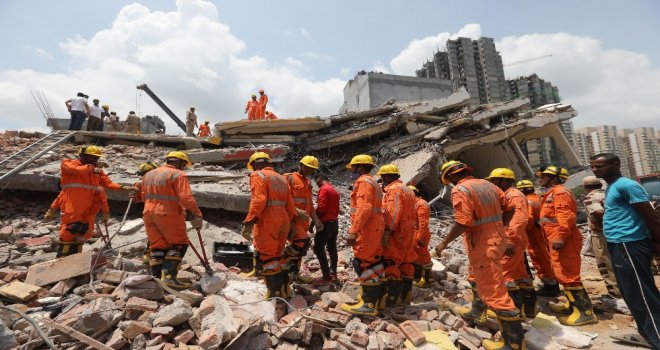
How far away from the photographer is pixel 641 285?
2.87 metres

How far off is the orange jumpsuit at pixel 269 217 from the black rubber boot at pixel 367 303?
87 cm

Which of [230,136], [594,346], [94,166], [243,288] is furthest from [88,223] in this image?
[594,346]

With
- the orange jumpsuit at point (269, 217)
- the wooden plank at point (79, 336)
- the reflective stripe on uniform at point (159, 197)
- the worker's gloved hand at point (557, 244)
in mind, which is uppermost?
the reflective stripe on uniform at point (159, 197)

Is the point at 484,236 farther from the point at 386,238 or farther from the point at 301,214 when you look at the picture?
the point at 301,214

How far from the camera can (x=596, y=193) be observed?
490cm

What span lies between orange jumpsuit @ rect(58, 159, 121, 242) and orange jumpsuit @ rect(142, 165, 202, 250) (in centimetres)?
117

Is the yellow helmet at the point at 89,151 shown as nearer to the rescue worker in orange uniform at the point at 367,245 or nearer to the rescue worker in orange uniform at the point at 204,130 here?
the rescue worker in orange uniform at the point at 367,245

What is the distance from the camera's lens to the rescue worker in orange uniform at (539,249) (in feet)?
14.8

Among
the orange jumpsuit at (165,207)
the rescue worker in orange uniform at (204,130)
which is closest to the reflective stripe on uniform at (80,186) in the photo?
the orange jumpsuit at (165,207)

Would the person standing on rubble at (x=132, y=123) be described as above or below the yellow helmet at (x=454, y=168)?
above

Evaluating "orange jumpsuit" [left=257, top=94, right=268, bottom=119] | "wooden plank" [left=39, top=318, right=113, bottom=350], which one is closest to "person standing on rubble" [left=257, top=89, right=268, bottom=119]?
"orange jumpsuit" [left=257, top=94, right=268, bottom=119]

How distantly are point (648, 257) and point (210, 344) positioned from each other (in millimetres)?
Answer: 3678

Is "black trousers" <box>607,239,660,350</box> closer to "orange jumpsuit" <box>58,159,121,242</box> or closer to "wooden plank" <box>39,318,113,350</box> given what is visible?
"wooden plank" <box>39,318,113,350</box>

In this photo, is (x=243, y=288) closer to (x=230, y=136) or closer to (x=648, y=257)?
(x=648, y=257)
